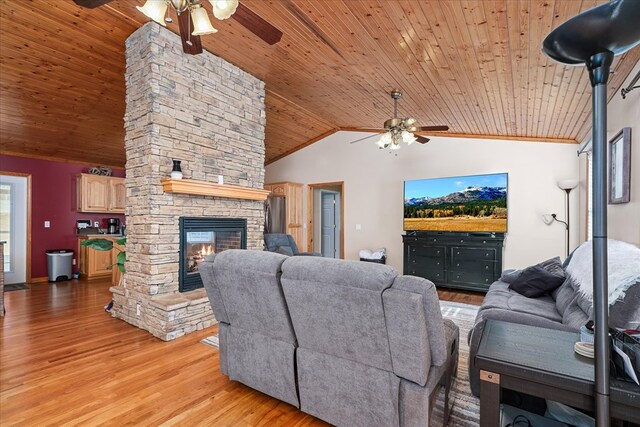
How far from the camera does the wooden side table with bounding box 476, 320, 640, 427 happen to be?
107 centimetres

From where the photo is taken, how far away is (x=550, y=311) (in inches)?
95.3

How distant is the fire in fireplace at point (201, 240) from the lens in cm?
366

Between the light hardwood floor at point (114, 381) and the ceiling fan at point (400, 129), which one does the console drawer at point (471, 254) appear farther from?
the light hardwood floor at point (114, 381)

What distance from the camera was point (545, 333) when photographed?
1.58 m

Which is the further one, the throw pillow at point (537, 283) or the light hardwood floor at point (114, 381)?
the throw pillow at point (537, 283)

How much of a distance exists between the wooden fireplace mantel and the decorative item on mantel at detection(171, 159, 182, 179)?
0.07 m

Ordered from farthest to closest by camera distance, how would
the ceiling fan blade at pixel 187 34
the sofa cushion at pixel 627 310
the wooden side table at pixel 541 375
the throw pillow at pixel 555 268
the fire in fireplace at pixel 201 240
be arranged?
the fire in fireplace at pixel 201 240 < the throw pillow at pixel 555 268 < the ceiling fan blade at pixel 187 34 < the sofa cushion at pixel 627 310 < the wooden side table at pixel 541 375

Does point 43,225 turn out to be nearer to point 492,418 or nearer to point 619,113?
point 492,418

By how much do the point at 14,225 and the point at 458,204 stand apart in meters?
7.90

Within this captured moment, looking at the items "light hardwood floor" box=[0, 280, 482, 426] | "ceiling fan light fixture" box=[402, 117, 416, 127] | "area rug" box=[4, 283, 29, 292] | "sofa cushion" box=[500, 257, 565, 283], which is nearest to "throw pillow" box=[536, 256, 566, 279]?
"sofa cushion" box=[500, 257, 565, 283]

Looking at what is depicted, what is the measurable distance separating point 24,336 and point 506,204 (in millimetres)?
6302

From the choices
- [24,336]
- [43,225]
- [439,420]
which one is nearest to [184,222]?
[24,336]

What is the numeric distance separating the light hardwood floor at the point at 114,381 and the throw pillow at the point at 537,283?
2.24 metres

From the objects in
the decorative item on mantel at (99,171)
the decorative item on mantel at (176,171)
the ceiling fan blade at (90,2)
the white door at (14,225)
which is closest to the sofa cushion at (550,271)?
the decorative item on mantel at (176,171)
